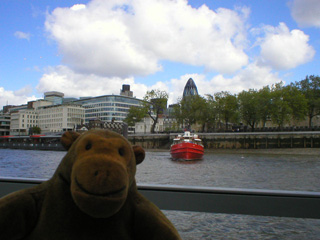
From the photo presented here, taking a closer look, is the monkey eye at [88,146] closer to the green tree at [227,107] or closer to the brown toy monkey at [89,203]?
the brown toy monkey at [89,203]

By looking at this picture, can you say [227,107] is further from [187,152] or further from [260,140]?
[187,152]

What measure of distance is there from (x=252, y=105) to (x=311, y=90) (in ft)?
39.2

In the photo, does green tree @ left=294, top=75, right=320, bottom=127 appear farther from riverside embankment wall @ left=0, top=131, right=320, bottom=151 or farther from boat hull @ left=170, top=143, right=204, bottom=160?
boat hull @ left=170, top=143, right=204, bottom=160

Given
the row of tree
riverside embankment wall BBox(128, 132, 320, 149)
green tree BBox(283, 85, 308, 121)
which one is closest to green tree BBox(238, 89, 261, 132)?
the row of tree

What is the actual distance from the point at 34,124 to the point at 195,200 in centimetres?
7399

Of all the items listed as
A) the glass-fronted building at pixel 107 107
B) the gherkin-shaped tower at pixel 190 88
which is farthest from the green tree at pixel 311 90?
the gherkin-shaped tower at pixel 190 88

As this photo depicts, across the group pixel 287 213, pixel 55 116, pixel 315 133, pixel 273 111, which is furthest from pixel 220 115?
pixel 287 213

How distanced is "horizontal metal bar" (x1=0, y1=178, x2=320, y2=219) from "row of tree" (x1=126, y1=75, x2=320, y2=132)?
39719 millimetres

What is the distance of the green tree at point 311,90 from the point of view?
4433 cm

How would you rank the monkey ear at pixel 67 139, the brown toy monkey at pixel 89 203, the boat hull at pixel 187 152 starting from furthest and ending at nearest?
the boat hull at pixel 187 152, the monkey ear at pixel 67 139, the brown toy monkey at pixel 89 203

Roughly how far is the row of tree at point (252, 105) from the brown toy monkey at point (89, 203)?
40.7 metres

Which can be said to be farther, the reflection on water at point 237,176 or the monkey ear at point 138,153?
the reflection on water at point 237,176

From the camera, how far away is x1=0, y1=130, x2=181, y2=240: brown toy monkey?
937 millimetres

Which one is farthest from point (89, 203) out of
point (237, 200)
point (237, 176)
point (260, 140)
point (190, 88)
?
point (190, 88)
